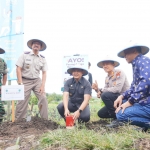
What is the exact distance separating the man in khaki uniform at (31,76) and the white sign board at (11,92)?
0.66 m

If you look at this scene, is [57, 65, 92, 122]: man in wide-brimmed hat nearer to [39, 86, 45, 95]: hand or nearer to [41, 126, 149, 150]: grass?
[39, 86, 45, 95]: hand

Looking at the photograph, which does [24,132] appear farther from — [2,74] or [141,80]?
Result: [2,74]

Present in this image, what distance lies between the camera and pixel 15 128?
405 centimetres

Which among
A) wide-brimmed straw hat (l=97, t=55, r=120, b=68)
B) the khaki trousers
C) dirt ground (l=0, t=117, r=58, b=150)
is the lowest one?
dirt ground (l=0, t=117, r=58, b=150)

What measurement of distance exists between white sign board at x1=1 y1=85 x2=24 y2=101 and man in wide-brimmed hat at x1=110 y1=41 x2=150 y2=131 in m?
1.96

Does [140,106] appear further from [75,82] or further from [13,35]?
[13,35]

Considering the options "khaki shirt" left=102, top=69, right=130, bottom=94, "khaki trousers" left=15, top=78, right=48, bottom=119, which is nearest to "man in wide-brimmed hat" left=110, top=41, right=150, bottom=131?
"khaki shirt" left=102, top=69, right=130, bottom=94

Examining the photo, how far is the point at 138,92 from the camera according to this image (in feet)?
10.2

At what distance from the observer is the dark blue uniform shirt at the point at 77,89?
452 cm

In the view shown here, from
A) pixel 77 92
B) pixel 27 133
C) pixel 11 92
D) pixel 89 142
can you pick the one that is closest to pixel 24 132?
pixel 27 133

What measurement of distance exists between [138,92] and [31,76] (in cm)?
278

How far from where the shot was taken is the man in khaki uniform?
5.24 meters

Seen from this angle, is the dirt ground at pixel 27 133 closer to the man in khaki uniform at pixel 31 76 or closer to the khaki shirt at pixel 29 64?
the man in khaki uniform at pixel 31 76

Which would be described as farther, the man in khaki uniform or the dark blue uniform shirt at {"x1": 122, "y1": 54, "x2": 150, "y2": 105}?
the man in khaki uniform
